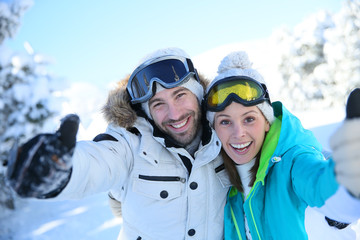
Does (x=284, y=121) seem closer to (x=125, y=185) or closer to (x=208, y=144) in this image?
(x=208, y=144)

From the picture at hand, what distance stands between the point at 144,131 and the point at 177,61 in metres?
0.83

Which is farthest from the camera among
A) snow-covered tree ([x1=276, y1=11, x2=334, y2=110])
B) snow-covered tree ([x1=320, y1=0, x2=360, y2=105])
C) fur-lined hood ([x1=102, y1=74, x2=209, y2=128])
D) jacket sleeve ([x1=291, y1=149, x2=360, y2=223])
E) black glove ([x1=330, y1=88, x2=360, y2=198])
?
snow-covered tree ([x1=276, y1=11, x2=334, y2=110])

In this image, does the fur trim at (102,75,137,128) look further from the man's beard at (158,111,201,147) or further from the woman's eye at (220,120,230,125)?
the woman's eye at (220,120,230,125)

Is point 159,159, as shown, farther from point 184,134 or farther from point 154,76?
point 154,76

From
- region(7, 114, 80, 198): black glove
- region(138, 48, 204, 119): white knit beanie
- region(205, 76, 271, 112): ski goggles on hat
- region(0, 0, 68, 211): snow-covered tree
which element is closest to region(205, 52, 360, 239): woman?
region(205, 76, 271, 112): ski goggles on hat

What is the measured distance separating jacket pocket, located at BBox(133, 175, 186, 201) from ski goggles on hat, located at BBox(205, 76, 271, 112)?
29.2 inches

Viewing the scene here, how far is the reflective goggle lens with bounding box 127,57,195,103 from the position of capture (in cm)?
235

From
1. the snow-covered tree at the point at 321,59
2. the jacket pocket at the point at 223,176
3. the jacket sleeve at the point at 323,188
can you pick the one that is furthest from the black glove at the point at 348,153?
the snow-covered tree at the point at 321,59

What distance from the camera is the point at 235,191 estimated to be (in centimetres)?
225

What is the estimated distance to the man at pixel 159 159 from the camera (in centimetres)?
188

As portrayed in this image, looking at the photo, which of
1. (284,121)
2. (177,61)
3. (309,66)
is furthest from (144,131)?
(309,66)

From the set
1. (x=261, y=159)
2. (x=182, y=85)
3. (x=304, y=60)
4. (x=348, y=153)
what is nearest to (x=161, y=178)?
(x=261, y=159)

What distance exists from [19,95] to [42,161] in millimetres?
6279

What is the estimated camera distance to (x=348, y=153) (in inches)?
34.7
